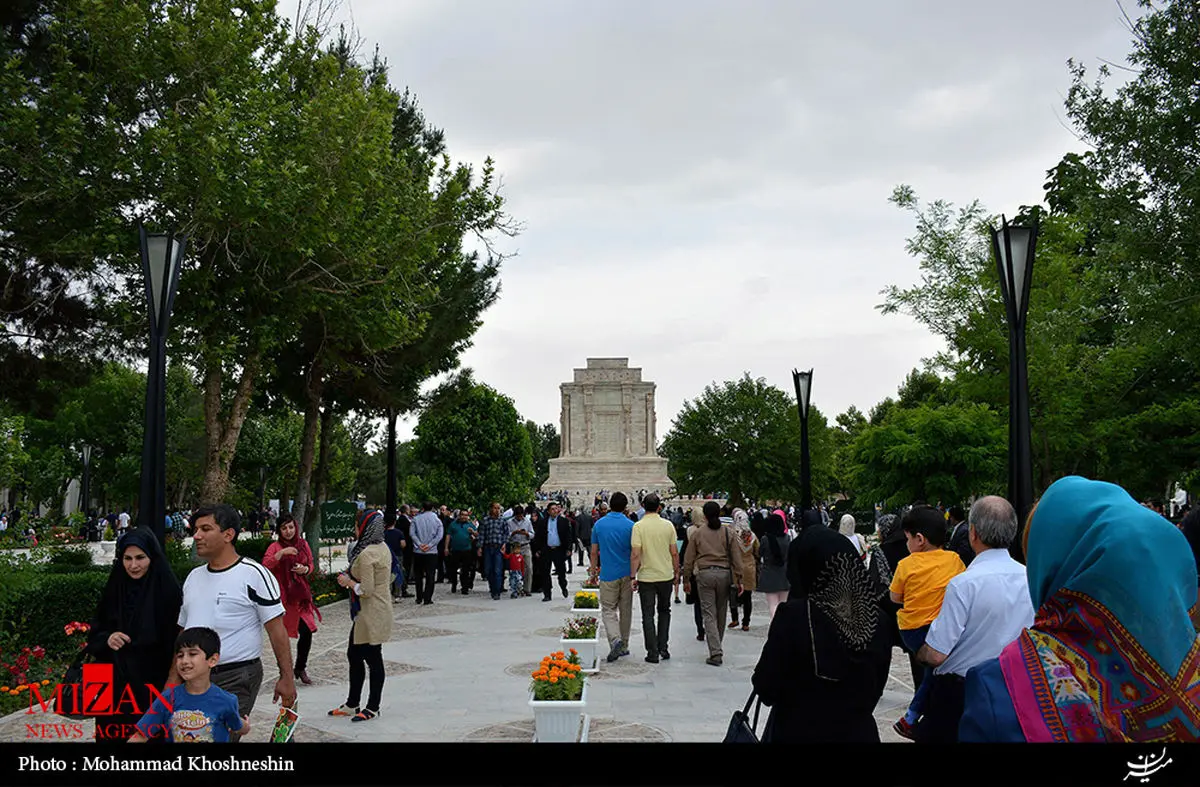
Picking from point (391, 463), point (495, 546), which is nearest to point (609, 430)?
point (391, 463)

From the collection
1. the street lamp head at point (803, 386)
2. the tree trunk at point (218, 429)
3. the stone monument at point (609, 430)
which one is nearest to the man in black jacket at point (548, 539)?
the street lamp head at point (803, 386)

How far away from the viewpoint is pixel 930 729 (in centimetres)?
416

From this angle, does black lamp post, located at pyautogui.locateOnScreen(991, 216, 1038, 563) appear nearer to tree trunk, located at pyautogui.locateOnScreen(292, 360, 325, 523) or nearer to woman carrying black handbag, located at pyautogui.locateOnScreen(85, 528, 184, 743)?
woman carrying black handbag, located at pyautogui.locateOnScreen(85, 528, 184, 743)

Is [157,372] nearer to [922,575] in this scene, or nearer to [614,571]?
[614,571]

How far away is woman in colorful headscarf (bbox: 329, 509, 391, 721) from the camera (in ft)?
26.2

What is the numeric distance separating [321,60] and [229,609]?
1454 cm

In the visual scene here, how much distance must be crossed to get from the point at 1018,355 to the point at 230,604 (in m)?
7.37

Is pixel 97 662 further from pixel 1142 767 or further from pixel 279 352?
pixel 279 352

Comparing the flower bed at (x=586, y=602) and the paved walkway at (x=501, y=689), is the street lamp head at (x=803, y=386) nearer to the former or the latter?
the paved walkway at (x=501, y=689)

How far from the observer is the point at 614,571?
37.7 feet

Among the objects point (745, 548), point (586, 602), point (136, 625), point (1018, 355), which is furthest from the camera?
point (586, 602)

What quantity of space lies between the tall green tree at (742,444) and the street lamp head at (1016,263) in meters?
45.1

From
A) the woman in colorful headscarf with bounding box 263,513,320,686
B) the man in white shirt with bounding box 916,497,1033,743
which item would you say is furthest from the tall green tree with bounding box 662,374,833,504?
the man in white shirt with bounding box 916,497,1033,743

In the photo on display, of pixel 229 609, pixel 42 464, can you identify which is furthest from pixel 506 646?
pixel 42 464
